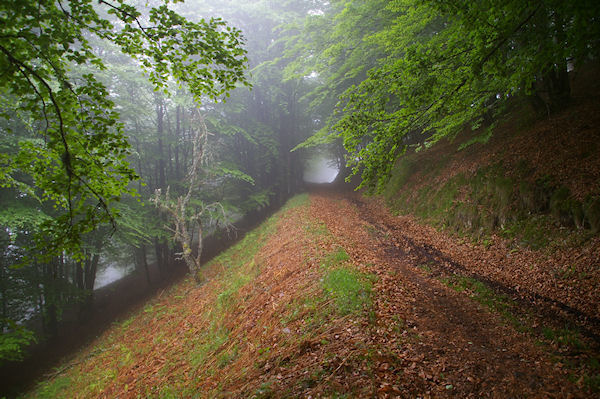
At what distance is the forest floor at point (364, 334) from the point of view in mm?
3602

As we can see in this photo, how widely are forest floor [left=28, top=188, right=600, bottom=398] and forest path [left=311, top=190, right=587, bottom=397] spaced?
0.9 inches

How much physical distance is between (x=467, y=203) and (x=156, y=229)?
51.8 feet

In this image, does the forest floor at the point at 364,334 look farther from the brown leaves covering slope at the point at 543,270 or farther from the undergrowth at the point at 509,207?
the undergrowth at the point at 509,207

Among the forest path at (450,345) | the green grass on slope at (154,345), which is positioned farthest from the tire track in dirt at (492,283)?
the green grass on slope at (154,345)

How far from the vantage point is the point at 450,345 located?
4.20 meters

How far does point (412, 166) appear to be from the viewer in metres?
15.6

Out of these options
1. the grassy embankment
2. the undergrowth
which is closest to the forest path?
the grassy embankment

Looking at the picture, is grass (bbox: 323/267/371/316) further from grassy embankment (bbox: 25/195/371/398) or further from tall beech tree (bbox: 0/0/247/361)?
tall beech tree (bbox: 0/0/247/361)

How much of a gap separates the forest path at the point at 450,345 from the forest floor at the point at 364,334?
22 mm

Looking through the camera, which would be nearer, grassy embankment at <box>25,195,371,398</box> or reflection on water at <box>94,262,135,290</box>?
grassy embankment at <box>25,195,371,398</box>

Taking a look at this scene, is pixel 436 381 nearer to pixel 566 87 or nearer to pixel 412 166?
pixel 566 87

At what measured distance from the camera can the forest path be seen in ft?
11.1

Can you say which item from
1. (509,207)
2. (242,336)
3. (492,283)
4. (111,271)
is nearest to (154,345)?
(242,336)

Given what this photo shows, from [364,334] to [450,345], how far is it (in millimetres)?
1376
